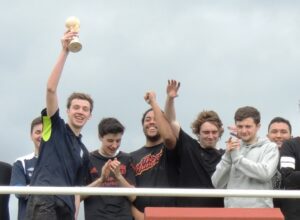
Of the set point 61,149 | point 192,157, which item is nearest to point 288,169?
point 192,157

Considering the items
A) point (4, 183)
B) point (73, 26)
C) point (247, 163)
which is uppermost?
point (73, 26)

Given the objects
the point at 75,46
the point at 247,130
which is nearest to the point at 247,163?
the point at 247,130

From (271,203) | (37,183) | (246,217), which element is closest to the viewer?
(246,217)

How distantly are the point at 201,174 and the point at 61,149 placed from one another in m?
1.31

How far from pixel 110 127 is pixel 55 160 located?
1.11 m

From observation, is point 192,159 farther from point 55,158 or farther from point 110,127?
point 55,158

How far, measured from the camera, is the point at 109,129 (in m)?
7.45

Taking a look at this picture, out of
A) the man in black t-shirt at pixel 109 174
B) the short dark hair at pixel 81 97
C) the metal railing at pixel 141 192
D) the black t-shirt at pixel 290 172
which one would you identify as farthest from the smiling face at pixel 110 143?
the metal railing at pixel 141 192

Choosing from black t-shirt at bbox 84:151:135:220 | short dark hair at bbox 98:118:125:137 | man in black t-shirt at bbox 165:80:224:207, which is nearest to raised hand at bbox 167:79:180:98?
man in black t-shirt at bbox 165:80:224:207

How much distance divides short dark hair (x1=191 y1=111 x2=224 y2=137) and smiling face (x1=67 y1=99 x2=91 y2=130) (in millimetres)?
1068

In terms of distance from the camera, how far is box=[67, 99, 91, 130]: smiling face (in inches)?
264

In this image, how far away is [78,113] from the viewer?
6.74m

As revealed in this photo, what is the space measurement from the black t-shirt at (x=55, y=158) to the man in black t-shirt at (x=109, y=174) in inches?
25.4

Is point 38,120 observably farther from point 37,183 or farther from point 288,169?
point 288,169
